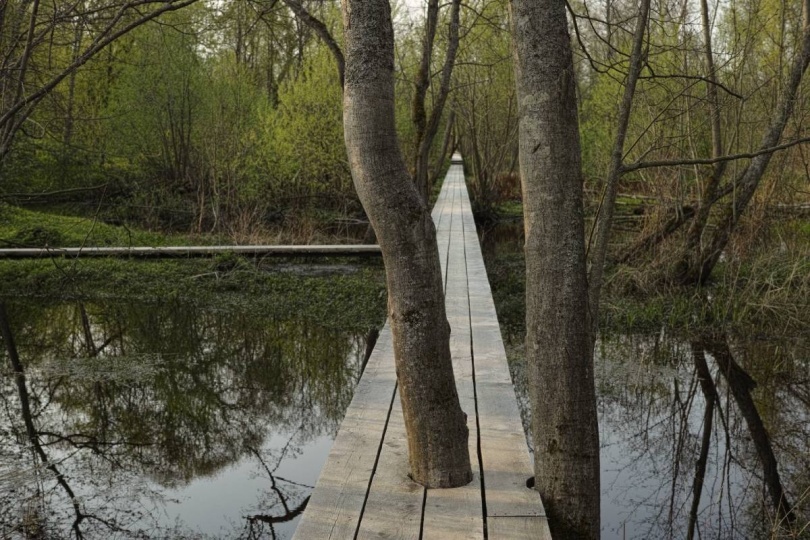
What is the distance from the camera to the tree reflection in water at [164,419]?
418 cm

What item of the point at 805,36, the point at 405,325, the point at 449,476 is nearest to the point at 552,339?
the point at 405,325

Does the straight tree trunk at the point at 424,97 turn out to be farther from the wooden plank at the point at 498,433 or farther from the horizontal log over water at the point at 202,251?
the wooden plank at the point at 498,433

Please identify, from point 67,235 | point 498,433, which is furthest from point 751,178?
point 67,235

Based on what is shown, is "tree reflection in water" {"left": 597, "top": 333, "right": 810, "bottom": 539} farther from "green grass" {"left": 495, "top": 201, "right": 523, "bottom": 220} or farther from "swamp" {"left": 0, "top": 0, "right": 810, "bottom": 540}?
"green grass" {"left": 495, "top": 201, "right": 523, "bottom": 220}

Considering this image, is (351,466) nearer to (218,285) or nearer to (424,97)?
(218,285)

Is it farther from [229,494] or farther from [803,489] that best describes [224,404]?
[803,489]

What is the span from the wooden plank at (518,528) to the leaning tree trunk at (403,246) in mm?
342

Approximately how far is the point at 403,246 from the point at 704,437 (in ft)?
10.5

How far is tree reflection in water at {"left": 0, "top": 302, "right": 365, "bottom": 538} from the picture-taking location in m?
4.18

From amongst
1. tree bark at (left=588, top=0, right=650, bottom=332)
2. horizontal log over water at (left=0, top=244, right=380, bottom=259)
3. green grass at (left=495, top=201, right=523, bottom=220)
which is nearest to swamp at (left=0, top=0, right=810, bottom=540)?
tree bark at (left=588, top=0, right=650, bottom=332)

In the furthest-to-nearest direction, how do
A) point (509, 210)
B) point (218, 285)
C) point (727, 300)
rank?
point (509, 210)
point (218, 285)
point (727, 300)

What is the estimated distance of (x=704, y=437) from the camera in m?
5.29

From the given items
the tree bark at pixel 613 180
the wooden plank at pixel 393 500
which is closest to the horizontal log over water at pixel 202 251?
the wooden plank at pixel 393 500

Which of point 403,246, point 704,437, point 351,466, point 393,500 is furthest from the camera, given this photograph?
point 704,437
